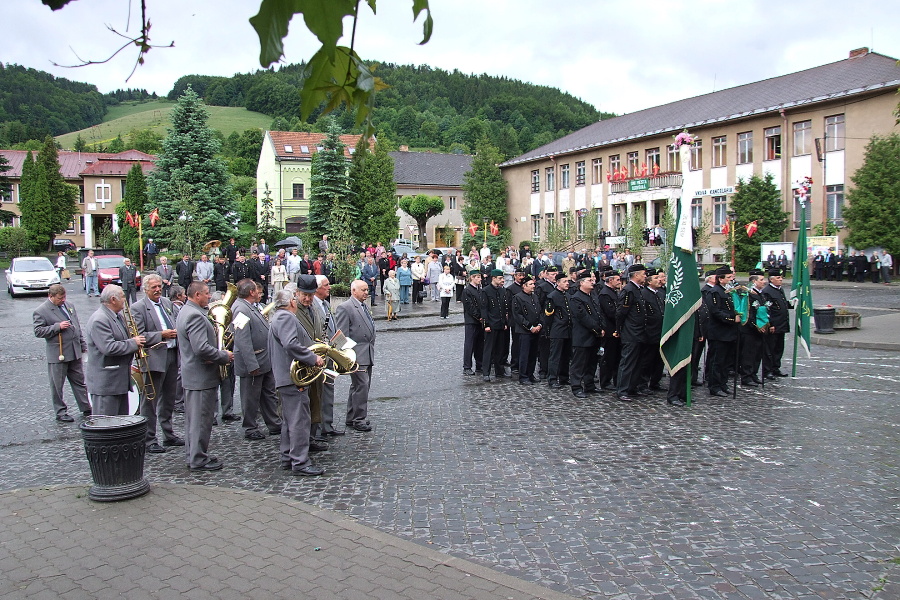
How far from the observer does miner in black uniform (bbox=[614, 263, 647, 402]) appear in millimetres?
11156

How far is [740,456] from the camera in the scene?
7.87m

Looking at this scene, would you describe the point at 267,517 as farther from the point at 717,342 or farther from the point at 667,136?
the point at 667,136

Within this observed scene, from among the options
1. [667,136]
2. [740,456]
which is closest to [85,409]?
[740,456]

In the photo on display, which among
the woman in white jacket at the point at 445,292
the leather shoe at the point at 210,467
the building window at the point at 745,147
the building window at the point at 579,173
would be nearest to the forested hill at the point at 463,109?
the building window at the point at 579,173

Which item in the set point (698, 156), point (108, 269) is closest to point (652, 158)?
point (698, 156)

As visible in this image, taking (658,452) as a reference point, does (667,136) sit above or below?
above

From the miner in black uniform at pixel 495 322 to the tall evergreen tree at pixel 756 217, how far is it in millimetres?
28874

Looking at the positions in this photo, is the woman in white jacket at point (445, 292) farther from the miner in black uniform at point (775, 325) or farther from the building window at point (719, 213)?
the building window at point (719, 213)

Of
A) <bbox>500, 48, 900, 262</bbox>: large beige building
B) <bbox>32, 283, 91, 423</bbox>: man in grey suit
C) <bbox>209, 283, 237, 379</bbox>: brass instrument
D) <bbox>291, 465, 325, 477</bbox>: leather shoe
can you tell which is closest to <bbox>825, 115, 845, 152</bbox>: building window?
<bbox>500, 48, 900, 262</bbox>: large beige building

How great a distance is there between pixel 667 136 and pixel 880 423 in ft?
131

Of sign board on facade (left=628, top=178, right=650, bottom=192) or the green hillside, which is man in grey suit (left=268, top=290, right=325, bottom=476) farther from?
the green hillside

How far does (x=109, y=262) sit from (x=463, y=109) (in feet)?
357

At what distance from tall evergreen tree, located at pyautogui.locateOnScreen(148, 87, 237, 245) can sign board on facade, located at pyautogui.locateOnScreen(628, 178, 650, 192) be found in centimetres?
2641

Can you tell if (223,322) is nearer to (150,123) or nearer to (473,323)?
(473,323)
